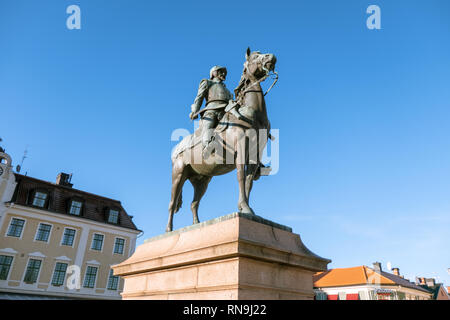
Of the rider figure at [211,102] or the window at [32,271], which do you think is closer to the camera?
the rider figure at [211,102]

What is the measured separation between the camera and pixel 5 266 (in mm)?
24219

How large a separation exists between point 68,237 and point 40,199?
4.01 metres

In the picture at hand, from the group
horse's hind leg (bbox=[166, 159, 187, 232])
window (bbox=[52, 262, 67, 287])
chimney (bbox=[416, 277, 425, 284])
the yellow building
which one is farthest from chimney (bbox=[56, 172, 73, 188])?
chimney (bbox=[416, 277, 425, 284])

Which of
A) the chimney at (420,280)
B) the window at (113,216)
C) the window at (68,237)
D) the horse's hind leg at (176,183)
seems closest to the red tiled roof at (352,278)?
the chimney at (420,280)

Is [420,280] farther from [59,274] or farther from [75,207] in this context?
[59,274]

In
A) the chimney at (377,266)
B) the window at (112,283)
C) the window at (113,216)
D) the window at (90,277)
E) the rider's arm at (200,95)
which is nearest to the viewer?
the rider's arm at (200,95)

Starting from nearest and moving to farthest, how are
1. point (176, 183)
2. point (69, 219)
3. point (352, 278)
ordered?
point (176, 183) < point (69, 219) < point (352, 278)

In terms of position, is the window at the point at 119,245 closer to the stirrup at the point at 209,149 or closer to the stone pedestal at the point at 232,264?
the stone pedestal at the point at 232,264

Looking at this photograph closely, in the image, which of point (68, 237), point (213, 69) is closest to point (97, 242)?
point (68, 237)

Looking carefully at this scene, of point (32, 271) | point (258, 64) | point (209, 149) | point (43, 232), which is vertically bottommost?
point (209, 149)

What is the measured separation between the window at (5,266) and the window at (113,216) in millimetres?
8427

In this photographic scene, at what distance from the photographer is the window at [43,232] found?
26.3 m

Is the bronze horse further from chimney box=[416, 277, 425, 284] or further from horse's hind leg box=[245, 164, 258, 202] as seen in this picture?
chimney box=[416, 277, 425, 284]

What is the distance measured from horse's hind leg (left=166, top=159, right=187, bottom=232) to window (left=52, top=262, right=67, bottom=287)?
2477cm
